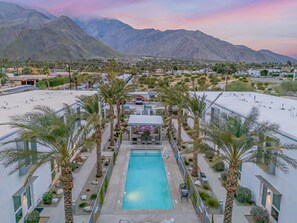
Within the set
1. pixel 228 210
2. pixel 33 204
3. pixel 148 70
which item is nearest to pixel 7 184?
pixel 33 204

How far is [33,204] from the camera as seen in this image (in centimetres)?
1630

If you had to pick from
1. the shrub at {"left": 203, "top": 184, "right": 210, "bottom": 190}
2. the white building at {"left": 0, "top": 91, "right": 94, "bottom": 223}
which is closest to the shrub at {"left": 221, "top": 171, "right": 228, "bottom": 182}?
the shrub at {"left": 203, "top": 184, "right": 210, "bottom": 190}

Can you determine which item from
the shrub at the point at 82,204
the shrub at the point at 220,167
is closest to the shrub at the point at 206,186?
the shrub at the point at 220,167

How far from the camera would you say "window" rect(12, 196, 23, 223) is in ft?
45.2

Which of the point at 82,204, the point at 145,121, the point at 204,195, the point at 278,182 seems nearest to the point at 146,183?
the point at 204,195

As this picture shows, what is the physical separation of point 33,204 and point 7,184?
380 cm

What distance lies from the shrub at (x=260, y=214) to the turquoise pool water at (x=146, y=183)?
4.64m

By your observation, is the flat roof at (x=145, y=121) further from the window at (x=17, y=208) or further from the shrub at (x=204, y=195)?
the window at (x=17, y=208)

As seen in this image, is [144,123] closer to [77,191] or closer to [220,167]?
[220,167]

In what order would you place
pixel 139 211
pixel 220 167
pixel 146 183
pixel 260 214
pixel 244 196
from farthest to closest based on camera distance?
pixel 220 167
pixel 146 183
pixel 244 196
pixel 139 211
pixel 260 214

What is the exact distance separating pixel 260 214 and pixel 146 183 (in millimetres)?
9185

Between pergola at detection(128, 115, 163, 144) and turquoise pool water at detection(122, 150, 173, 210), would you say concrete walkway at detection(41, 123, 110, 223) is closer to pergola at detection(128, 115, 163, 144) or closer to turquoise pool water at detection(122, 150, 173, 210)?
turquoise pool water at detection(122, 150, 173, 210)

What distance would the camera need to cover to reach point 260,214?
14891 millimetres

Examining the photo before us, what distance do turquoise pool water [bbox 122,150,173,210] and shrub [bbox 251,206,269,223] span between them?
4.64 meters
